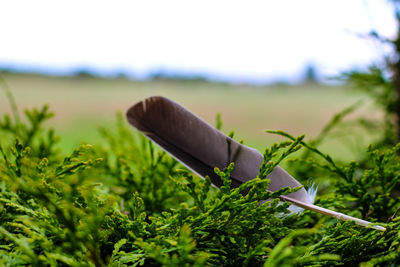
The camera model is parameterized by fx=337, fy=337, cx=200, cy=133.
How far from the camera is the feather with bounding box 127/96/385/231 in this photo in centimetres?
55

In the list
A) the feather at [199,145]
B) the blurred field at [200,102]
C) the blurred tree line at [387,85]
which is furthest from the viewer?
the blurred field at [200,102]

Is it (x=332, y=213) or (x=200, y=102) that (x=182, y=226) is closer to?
(x=332, y=213)

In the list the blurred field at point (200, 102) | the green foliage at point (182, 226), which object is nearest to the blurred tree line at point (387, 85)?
the green foliage at point (182, 226)

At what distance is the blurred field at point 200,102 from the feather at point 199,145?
807cm

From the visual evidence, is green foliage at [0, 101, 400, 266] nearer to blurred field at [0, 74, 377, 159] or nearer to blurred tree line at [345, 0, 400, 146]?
blurred tree line at [345, 0, 400, 146]

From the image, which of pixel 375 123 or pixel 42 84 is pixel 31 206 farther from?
pixel 42 84

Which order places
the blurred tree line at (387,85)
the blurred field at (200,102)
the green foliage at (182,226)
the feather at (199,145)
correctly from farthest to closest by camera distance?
the blurred field at (200,102) → the blurred tree line at (387,85) → the feather at (199,145) → the green foliage at (182,226)

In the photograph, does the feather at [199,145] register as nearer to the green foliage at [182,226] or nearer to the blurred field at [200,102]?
the green foliage at [182,226]

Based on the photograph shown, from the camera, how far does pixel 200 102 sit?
15.2 metres

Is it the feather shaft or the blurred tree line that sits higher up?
the blurred tree line

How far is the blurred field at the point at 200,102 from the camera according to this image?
11109 millimetres

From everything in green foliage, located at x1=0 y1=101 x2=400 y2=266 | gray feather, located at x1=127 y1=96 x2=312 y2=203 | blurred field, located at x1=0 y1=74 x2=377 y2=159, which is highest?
gray feather, located at x1=127 y1=96 x2=312 y2=203

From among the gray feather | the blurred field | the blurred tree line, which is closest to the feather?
the gray feather

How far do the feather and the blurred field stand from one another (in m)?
8.07
